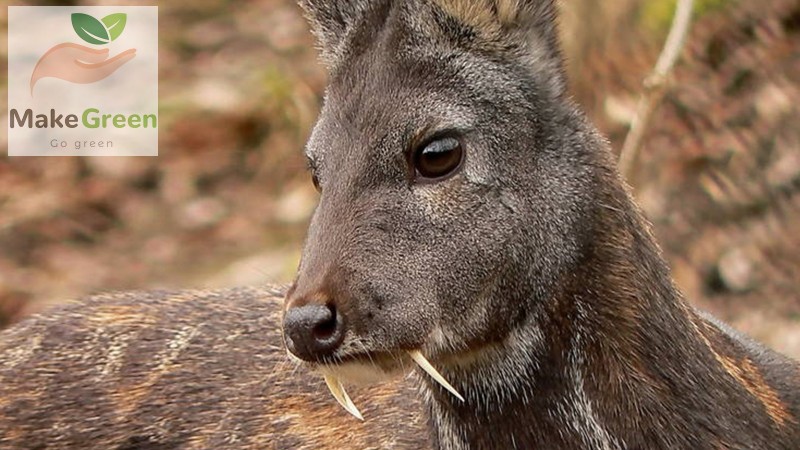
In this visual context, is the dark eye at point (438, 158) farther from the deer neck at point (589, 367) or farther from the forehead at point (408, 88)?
the deer neck at point (589, 367)

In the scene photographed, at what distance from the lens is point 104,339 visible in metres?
6.82

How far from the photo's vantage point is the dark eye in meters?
4.65

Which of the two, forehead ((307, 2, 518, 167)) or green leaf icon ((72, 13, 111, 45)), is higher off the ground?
green leaf icon ((72, 13, 111, 45))

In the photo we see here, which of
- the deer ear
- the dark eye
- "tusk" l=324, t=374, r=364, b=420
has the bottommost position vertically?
"tusk" l=324, t=374, r=364, b=420

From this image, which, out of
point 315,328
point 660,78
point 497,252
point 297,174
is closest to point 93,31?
point 297,174

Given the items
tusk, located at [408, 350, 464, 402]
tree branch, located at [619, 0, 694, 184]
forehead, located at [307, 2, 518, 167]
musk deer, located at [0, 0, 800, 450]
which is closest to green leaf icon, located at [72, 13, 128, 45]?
tree branch, located at [619, 0, 694, 184]

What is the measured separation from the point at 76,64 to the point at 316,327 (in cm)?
1062

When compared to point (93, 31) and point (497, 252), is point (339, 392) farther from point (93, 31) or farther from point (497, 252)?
point (93, 31)

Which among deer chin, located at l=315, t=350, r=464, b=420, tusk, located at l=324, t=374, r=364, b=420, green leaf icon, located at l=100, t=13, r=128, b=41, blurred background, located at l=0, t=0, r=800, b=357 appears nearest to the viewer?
deer chin, located at l=315, t=350, r=464, b=420

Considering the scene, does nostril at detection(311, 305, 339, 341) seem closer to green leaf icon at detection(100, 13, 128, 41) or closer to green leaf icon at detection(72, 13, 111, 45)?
green leaf icon at detection(100, 13, 128, 41)

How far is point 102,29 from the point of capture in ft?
45.2

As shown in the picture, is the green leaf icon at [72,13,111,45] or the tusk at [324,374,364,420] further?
the green leaf icon at [72,13,111,45]

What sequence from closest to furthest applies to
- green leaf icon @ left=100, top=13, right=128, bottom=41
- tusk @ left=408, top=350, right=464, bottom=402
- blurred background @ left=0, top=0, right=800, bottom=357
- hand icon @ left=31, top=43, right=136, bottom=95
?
tusk @ left=408, top=350, right=464, bottom=402 < blurred background @ left=0, top=0, right=800, bottom=357 < green leaf icon @ left=100, top=13, right=128, bottom=41 < hand icon @ left=31, top=43, right=136, bottom=95

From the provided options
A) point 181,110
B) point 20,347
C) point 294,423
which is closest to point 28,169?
point 181,110
